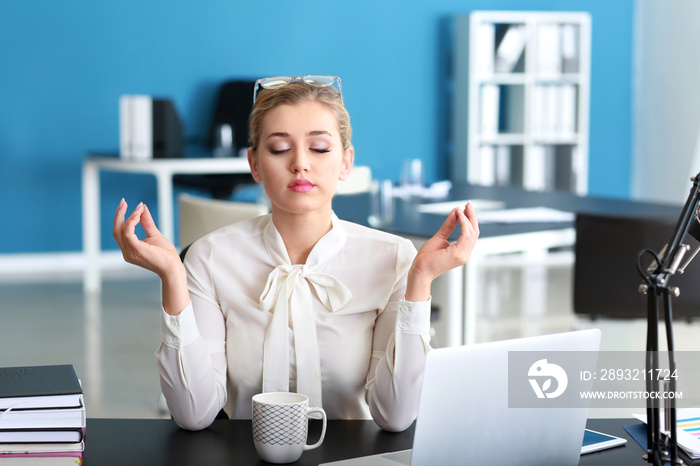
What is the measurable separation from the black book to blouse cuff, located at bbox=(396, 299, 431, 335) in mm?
466

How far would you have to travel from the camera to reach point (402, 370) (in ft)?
4.52

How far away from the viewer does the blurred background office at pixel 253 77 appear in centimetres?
575

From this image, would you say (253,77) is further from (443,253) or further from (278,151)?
(443,253)

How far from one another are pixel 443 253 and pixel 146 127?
4086 millimetres

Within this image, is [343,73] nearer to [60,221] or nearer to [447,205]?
[60,221]

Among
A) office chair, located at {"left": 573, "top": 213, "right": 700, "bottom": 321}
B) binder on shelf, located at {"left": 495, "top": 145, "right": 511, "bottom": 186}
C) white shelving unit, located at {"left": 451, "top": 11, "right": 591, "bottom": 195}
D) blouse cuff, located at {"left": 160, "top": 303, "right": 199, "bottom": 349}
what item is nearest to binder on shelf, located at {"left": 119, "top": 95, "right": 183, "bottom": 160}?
white shelving unit, located at {"left": 451, "top": 11, "right": 591, "bottom": 195}

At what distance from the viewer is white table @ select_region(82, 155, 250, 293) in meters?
4.97

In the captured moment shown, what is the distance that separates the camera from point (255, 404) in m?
1.19

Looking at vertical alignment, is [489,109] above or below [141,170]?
above

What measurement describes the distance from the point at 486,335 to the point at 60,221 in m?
3.08

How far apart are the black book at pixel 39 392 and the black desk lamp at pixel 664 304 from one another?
70cm

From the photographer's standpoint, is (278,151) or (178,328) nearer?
(178,328)

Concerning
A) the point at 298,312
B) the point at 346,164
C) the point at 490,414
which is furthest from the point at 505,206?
the point at 490,414

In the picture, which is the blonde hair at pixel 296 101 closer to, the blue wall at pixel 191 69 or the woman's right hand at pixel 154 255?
the woman's right hand at pixel 154 255
